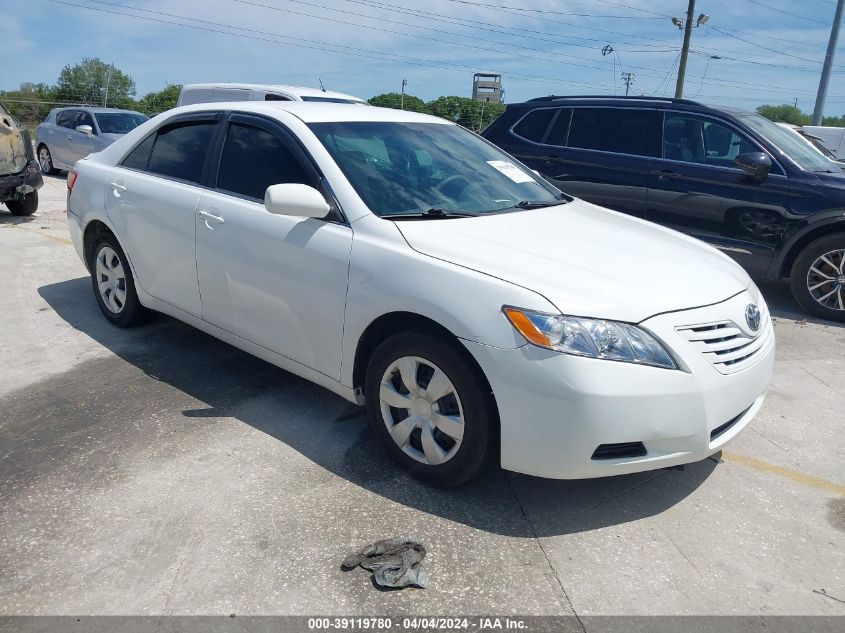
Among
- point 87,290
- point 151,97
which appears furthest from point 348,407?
point 151,97

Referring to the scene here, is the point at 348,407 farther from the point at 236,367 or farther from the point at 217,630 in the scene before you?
the point at 217,630

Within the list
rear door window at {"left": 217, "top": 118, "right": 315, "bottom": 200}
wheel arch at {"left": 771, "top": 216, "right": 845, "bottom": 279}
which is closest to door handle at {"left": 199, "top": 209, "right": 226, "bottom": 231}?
rear door window at {"left": 217, "top": 118, "right": 315, "bottom": 200}

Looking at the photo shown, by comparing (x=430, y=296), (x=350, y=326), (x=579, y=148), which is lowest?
(x=350, y=326)

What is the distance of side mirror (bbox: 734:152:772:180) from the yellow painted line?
11.3 ft

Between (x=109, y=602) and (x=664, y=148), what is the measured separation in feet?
20.5

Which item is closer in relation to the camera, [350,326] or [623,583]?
[623,583]

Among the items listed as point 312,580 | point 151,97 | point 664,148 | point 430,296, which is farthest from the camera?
point 151,97

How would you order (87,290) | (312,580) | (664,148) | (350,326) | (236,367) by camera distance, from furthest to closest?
1. (664,148)
2. (87,290)
3. (236,367)
4. (350,326)
5. (312,580)

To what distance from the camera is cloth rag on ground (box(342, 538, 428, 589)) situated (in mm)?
2533

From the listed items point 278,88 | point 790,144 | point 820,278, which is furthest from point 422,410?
point 278,88

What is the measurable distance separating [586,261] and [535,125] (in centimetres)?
491

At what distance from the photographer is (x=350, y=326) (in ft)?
10.7

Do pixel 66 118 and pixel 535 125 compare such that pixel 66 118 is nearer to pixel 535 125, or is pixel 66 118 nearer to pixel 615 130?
pixel 535 125

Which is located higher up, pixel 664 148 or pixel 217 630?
pixel 664 148
